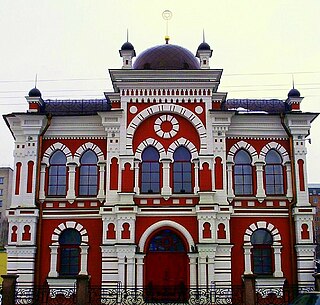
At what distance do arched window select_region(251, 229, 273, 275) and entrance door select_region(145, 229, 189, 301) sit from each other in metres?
2.82

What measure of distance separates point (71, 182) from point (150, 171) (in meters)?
3.30

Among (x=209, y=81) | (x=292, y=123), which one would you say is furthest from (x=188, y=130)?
(x=292, y=123)

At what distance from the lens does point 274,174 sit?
2205 cm

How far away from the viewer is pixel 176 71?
21344 mm

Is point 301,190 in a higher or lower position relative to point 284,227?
higher

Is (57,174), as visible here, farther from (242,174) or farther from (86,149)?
(242,174)

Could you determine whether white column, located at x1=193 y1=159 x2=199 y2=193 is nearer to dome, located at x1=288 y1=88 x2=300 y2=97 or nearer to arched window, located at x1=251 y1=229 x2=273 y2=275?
arched window, located at x1=251 y1=229 x2=273 y2=275

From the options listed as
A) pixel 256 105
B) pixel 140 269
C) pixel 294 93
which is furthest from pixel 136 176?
pixel 294 93

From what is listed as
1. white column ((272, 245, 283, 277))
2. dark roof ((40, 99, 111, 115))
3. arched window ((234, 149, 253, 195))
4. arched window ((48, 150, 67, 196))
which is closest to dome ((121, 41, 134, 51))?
dark roof ((40, 99, 111, 115))

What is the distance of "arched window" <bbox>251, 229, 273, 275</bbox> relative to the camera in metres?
21.1

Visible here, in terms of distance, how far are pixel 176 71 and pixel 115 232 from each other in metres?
6.81

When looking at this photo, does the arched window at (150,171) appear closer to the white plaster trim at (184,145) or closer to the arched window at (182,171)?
the white plaster trim at (184,145)

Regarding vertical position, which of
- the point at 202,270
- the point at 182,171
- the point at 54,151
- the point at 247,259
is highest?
the point at 54,151

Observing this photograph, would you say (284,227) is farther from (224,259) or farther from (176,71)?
(176,71)
